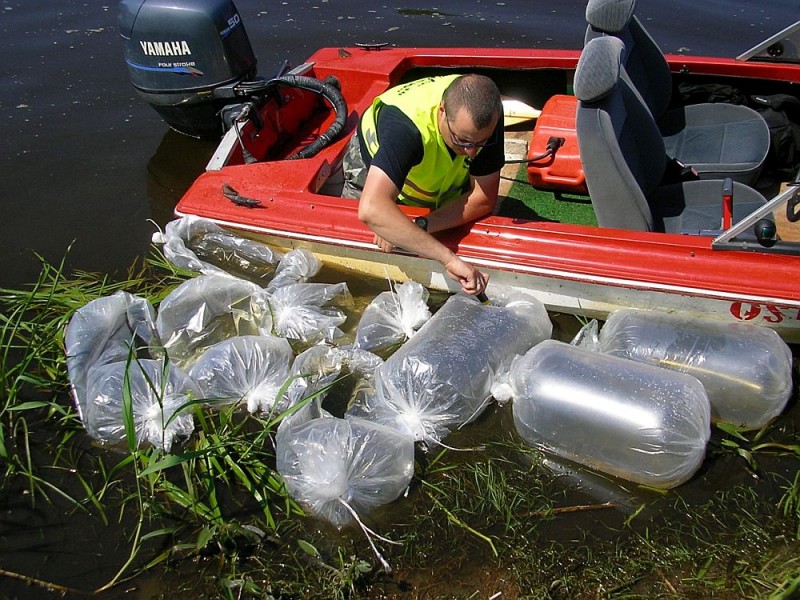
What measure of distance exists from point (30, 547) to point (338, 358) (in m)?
1.44

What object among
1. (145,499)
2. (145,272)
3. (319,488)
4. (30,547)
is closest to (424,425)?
(319,488)

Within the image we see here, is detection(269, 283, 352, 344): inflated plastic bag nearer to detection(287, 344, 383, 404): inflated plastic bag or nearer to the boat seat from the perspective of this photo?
detection(287, 344, 383, 404): inflated plastic bag

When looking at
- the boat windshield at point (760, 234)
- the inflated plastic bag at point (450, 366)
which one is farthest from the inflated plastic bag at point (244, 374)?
the boat windshield at point (760, 234)

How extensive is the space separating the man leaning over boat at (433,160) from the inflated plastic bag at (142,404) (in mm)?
1083

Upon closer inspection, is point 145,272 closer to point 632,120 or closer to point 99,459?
point 99,459

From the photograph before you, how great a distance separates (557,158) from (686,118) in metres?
0.85

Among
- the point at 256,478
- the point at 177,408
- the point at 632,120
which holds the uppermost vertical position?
the point at 632,120

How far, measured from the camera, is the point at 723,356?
286 cm

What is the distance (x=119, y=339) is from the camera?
326 cm

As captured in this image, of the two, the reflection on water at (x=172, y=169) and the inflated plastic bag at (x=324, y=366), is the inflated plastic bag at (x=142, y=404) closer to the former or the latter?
the inflated plastic bag at (x=324, y=366)

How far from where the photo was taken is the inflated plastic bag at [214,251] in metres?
3.58

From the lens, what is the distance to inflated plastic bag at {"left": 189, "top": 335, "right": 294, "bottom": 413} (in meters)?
2.97

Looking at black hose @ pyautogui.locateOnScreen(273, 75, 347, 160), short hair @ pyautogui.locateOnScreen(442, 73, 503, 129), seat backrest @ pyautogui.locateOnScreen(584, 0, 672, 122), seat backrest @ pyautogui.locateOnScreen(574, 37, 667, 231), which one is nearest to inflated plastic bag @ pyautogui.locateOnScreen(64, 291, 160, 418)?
black hose @ pyautogui.locateOnScreen(273, 75, 347, 160)

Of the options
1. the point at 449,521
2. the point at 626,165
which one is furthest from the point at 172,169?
the point at 449,521
